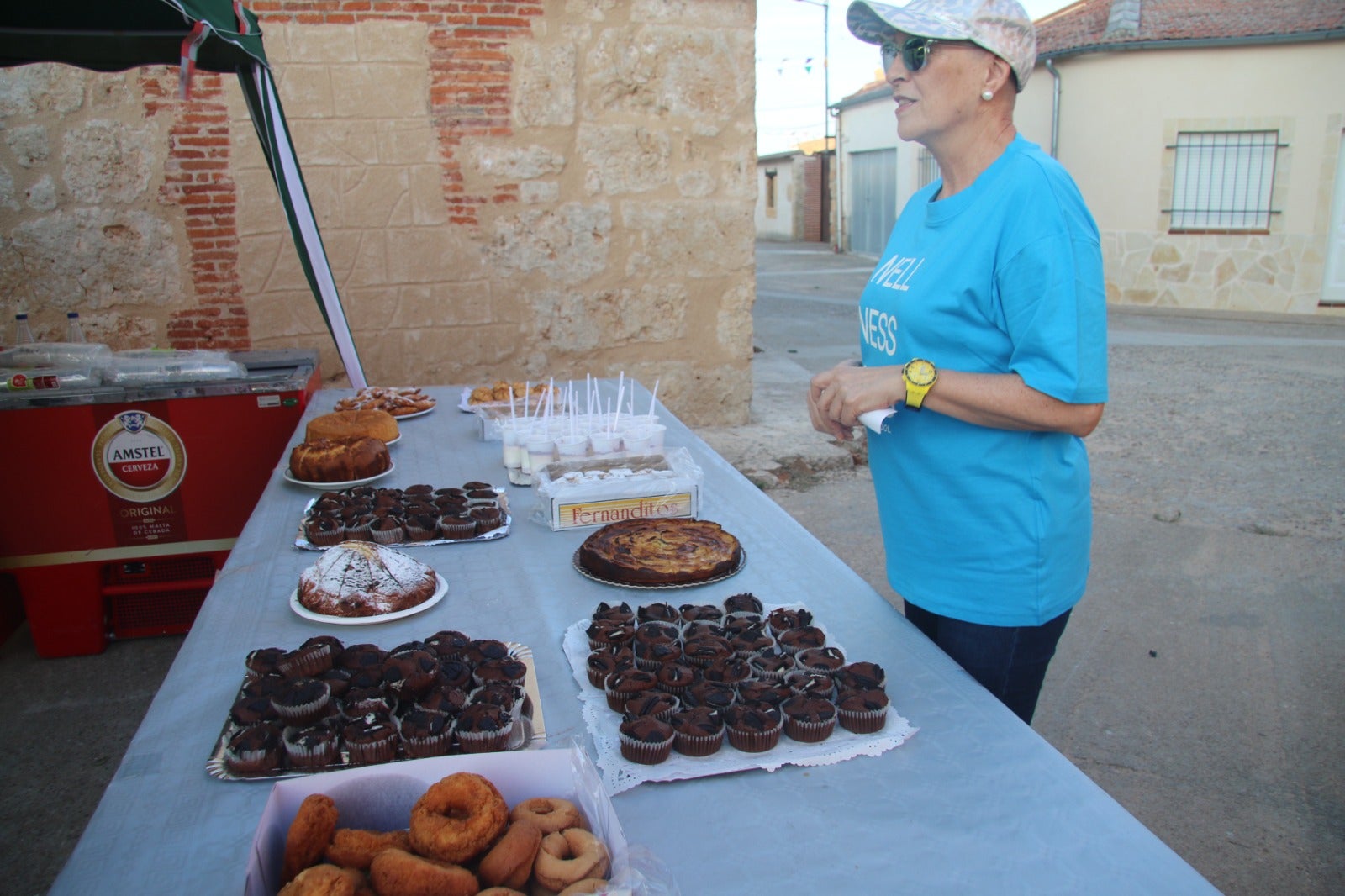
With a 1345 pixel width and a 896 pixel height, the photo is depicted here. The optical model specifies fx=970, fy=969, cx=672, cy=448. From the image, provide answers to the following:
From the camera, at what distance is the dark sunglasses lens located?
1888 mm

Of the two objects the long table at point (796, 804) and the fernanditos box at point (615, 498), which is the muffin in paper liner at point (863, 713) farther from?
the fernanditos box at point (615, 498)

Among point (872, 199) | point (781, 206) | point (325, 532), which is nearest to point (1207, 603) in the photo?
point (325, 532)

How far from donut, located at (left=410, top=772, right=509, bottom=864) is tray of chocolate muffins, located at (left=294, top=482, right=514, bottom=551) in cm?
137

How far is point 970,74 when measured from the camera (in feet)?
6.15

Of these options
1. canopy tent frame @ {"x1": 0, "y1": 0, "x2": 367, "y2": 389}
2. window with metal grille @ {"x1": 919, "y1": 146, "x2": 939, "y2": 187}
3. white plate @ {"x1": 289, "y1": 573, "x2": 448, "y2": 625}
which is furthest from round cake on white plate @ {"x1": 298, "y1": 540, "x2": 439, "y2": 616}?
window with metal grille @ {"x1": 919, "y1": 146, "x2": 939, "y2": 187}

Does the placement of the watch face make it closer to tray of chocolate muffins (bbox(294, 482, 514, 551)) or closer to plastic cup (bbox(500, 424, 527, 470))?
tray of chocolate muffins (bbox(294, 482, 514, 551))

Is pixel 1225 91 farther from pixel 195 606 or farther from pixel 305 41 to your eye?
pixel 195 606

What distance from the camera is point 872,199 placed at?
946 inches

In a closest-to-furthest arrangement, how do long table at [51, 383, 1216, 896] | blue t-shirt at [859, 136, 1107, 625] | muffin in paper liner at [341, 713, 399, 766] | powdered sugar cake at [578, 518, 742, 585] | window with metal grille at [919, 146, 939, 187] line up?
long table at [51, 383, 1216, 896] → muffin in paper liner at [341, 713, 399, 766] → blue t-shirt at [859, 136, 1107, 625] → powdered sugar cake at [578, 518, 742, 585] → window with metal grille at [919, 146, 939, 187]

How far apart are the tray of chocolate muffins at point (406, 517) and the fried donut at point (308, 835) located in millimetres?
1388

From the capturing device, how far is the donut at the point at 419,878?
3.24ft

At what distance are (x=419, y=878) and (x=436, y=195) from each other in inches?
222

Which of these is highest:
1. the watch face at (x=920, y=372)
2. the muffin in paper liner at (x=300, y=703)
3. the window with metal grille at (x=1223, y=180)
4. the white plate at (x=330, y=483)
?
the window with metal grille at (x=1223, y=180)

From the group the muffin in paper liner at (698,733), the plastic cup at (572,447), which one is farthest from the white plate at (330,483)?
the muffin in paper liner at (698,733)
